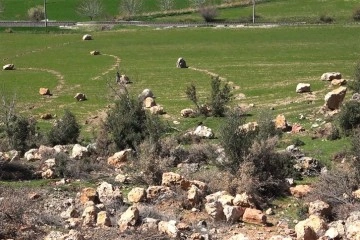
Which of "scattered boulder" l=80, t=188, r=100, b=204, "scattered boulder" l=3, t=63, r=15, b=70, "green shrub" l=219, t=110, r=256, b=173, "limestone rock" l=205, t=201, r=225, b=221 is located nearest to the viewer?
"limestone rock" l=205, t=201, r=225, b=221

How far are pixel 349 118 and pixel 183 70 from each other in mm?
25243

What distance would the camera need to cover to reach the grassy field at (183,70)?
119 ft

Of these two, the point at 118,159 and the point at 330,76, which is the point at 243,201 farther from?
the point at 330,76

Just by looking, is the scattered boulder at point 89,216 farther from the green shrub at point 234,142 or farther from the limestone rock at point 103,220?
the green shrub at point 234,142

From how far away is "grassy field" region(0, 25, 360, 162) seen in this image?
119ft

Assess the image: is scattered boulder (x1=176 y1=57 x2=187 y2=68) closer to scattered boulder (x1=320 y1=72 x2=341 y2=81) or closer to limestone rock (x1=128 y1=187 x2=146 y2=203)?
scattered boulder (x1=320 y1=72 x2=341 y2=81)

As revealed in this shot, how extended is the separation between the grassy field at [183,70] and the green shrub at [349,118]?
109 cm

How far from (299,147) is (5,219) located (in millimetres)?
13231

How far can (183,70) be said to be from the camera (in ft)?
162

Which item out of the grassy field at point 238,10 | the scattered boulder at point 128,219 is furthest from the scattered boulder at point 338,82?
the grassy field at point 238,10

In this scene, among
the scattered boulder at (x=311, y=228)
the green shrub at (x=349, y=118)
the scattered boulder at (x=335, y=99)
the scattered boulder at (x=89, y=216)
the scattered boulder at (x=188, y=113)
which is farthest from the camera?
the scattered boulder at (x=188, y=113)

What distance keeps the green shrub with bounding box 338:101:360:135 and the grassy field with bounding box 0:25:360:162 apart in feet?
3.59

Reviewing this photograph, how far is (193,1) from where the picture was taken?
13112 centimetres

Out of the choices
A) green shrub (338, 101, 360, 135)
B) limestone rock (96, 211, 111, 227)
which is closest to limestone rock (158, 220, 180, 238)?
limestone rock (96, 211, 111, 227)
